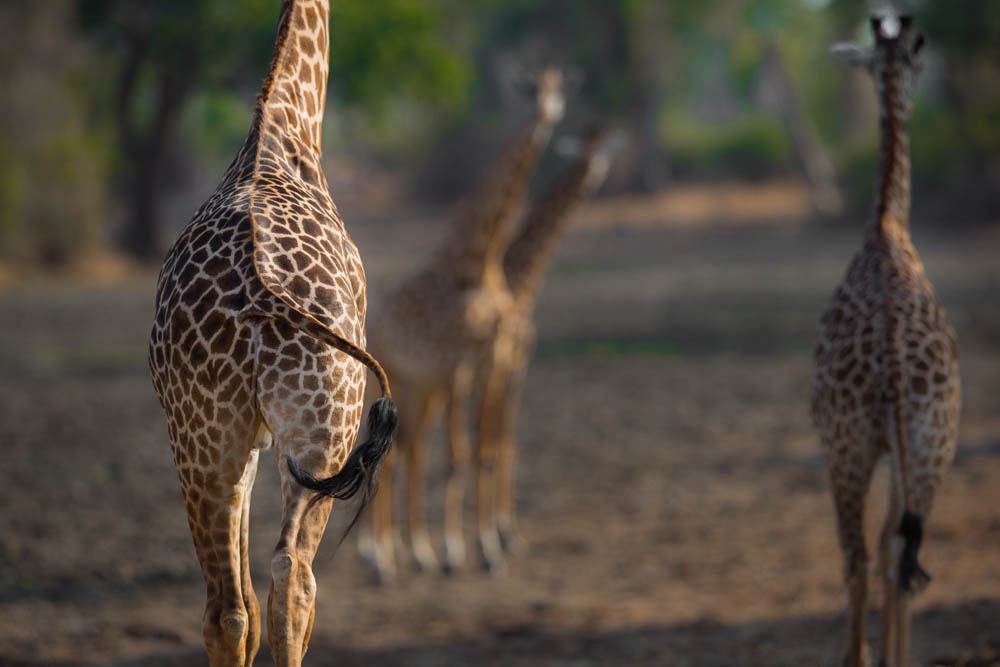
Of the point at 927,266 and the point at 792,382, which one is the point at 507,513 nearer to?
the point at 792,382

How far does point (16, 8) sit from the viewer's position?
21.2m

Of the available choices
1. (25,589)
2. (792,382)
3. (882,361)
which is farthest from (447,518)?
(792,382)

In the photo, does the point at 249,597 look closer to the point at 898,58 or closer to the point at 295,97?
the point at 295,97

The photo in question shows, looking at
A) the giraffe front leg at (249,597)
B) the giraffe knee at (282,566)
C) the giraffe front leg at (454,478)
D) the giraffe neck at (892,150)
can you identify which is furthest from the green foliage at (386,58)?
the giraffe knee at (282,566)

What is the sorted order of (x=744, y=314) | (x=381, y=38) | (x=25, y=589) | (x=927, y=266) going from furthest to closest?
(x=381, y=38) → (x=927, y=266) → (x=744, y=314) → (x=25, y=589)

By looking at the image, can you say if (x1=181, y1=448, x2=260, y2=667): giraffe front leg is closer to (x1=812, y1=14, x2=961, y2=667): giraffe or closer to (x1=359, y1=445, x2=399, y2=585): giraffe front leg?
(x1=812, y1=14, x2=961, y2=667): giraffe

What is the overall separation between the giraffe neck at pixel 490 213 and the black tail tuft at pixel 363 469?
387cm

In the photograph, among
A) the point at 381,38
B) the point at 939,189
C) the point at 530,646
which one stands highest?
the point at 381,38

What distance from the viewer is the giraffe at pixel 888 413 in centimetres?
408

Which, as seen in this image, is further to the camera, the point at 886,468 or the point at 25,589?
the point at 886,468

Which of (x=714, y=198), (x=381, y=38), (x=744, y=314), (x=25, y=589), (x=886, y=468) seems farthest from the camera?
(x=714, y=198)

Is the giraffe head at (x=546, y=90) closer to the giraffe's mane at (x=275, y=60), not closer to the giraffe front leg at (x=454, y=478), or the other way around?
the giraffe front leg at (x=454, y=478)

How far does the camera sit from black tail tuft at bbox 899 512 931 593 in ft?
12.8

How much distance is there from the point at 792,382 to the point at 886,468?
3.07 meters
